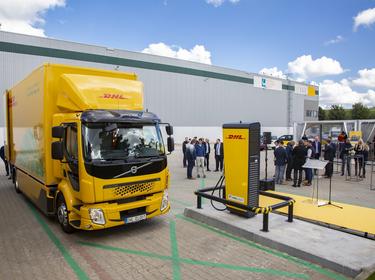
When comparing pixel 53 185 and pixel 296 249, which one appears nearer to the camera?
pixel 296 249

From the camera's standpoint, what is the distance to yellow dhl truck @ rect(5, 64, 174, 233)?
18.4 ft

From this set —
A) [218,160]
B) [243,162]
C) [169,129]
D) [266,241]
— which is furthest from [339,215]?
[218,160]

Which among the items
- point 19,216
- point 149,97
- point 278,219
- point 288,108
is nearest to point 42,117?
point 19,216

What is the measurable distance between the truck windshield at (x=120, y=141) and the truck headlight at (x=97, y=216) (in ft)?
3.22

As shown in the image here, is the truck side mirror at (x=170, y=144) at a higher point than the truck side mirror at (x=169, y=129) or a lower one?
lower

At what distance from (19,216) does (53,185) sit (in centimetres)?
186

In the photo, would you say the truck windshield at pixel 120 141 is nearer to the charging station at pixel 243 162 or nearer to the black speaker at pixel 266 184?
the charging station at pixel 243 162

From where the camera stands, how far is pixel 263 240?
5602 millimetres

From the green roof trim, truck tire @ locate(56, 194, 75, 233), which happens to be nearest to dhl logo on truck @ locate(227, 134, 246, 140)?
truck tire @ locate(56, 194, 75, 233)

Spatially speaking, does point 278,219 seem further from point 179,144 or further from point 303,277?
point 179,144

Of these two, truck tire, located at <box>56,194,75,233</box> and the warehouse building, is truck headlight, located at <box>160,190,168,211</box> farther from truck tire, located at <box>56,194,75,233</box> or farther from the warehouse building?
the warehouse building

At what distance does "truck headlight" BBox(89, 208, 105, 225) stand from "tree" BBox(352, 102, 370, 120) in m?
77.4

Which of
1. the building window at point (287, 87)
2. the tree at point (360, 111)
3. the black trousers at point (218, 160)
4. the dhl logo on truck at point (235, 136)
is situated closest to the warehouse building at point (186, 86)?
the building window at point (287, 87)

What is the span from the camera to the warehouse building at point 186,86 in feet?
85.9
